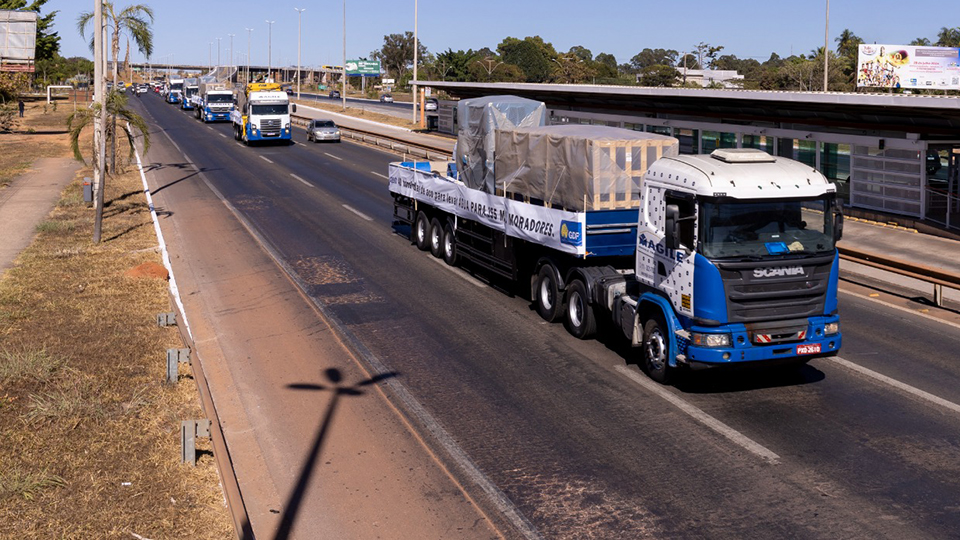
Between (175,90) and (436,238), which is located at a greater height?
(175,90)

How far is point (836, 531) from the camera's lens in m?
8.12

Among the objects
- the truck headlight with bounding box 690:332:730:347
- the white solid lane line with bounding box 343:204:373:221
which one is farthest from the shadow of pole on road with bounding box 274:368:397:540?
the white solid lane line with bounding box 343:204:373:221

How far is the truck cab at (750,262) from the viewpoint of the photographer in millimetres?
11086

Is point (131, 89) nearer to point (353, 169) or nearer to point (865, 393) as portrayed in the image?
point (353, 169)

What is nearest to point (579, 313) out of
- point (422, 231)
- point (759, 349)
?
point (759, 349)

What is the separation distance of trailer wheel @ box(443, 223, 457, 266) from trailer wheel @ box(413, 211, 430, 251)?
1.22 meters

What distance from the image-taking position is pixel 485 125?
18.7m

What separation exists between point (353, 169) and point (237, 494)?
34.3 meters

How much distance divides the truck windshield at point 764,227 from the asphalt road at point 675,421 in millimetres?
1991

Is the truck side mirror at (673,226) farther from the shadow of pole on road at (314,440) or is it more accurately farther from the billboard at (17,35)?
the billboard at (17,35)

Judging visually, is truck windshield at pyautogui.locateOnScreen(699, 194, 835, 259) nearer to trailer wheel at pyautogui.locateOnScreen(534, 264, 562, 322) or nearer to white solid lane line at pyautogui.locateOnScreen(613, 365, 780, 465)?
white solid lane line at pyautogui.locateOnScreen(613, 365, 780, 465)

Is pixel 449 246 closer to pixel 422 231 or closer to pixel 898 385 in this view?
pixel 422 231

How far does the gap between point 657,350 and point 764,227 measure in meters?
2.22

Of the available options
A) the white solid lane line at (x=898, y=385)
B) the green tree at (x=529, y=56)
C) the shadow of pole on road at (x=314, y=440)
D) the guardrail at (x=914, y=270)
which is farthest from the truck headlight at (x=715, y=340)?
the green tree at (x=529, y=56)
